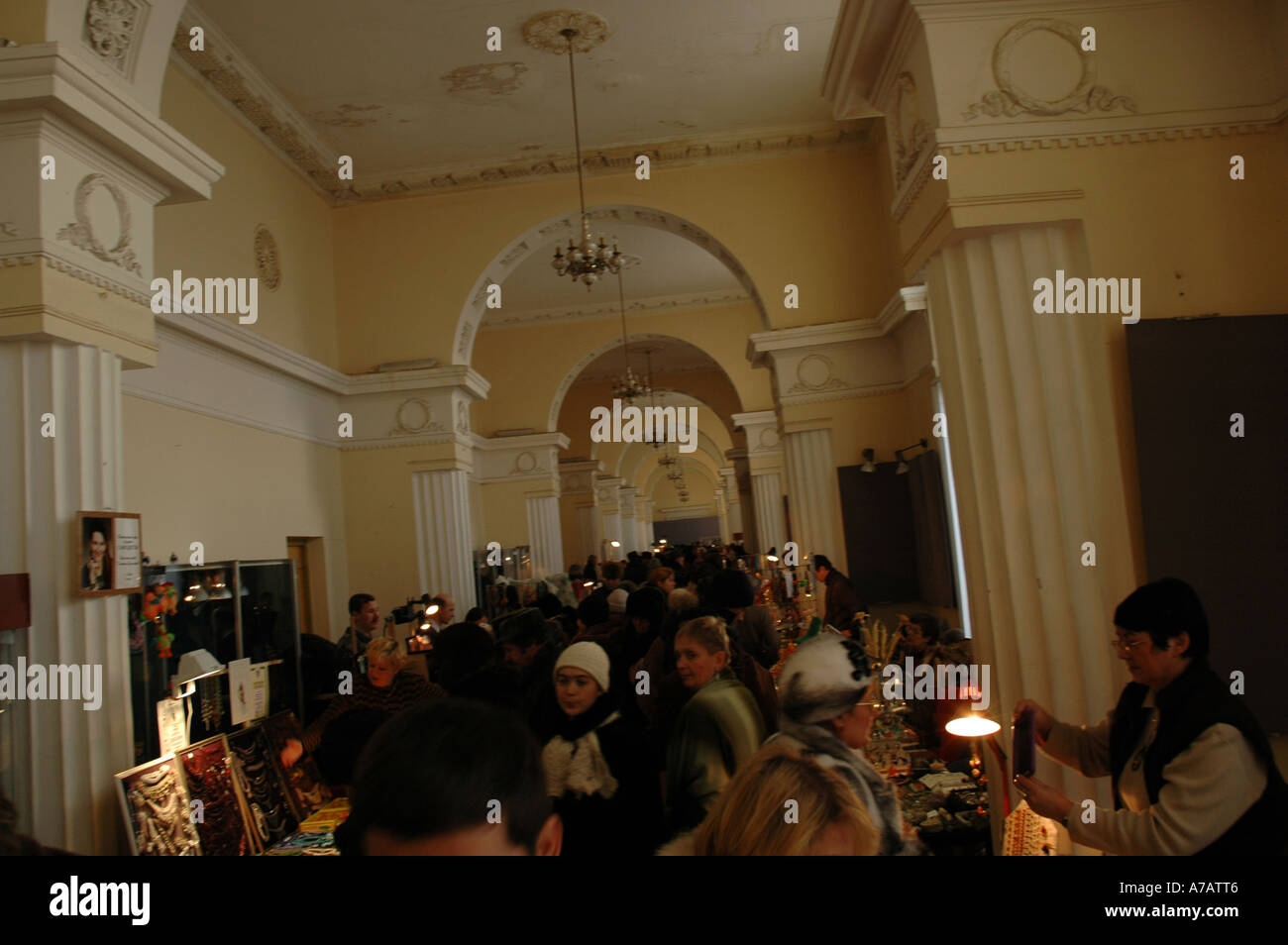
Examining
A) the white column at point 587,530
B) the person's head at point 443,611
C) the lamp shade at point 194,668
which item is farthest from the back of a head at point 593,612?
the white column at point 587,530

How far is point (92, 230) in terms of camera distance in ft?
13.7

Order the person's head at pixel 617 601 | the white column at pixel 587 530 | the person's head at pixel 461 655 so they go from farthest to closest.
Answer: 1. the white column at pixel 587 530
2. the person's head at pixel 617 601
3. the person's head at pixel 461 655

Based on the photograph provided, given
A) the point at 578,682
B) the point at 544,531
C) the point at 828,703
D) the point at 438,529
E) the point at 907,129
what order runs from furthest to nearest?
the point at 544,531 → the point at 438,529 → the point at 907,129 → the point at 578,682 → the point at 828,703

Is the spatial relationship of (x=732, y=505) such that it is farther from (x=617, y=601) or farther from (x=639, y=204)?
(x=617, y=601)

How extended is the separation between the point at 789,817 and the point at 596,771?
4.73 feet

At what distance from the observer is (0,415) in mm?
3979

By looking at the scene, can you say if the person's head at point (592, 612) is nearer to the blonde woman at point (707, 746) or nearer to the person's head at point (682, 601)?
the person's head at point (682, 601)

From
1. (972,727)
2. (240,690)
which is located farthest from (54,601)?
(972,727)

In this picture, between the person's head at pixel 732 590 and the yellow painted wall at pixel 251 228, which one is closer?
the person's head at pixel 732 590

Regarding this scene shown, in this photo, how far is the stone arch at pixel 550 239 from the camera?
11.0 meters

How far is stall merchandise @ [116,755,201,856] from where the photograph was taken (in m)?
3.98

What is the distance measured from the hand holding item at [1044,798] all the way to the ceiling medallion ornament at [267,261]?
8.72 meters

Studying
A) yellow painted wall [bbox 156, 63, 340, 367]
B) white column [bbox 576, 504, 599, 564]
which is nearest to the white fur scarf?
yellow painted wall [bbox 156, 63, 340, 367]
